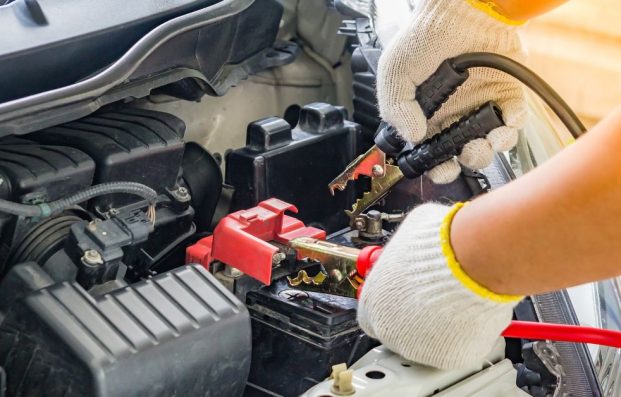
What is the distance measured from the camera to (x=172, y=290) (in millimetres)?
1194

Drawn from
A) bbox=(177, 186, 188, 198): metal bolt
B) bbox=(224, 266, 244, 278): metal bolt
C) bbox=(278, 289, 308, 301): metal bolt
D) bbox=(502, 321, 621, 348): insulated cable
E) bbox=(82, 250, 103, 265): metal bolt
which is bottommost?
bbox=(278, 289, 308, 301): metal bolt

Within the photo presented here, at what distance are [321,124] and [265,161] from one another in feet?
0.55

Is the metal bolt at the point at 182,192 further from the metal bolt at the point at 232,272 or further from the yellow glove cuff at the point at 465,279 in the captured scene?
the yellow glove cuff at the point at 465,279

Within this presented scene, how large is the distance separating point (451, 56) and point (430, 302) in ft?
1.70

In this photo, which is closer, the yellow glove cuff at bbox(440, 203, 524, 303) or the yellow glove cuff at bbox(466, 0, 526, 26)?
the yellow glove cuff at bbox(440, 203, 524, 303)

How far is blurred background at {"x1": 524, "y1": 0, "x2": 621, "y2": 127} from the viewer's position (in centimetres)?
271

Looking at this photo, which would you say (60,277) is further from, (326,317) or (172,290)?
(326,317)

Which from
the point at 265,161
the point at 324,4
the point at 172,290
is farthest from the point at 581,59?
the point at 172,290

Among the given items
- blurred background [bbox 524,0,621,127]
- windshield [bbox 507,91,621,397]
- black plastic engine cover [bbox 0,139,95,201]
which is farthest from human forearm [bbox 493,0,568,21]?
blurred background [bbox 524,0,621,127]

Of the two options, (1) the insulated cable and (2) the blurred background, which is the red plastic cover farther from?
(2) the blurred background

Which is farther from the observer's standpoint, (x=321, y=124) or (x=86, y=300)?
(x=321, y=124)

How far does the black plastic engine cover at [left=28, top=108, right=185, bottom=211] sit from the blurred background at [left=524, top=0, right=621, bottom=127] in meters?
1.54

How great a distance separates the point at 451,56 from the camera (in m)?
1.37

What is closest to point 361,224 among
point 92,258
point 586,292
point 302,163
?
point 302,163
